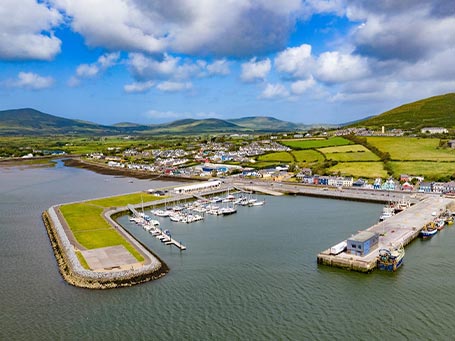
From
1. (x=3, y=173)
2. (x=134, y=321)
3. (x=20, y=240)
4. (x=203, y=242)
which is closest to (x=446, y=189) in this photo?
(x=203, y=242)

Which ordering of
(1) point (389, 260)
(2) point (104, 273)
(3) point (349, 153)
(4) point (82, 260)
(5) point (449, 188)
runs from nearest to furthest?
1. (2) point (104, 273)
2. (1) point (389, 260)
3. (4) point (82, 260)
4. (5) point (449, 188)
5. (3) point (349, 153)

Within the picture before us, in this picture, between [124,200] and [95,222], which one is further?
[124,200]

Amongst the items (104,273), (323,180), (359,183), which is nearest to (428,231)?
(359,183)

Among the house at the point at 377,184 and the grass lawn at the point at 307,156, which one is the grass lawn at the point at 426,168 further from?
the grass lawn at the point at 307,156

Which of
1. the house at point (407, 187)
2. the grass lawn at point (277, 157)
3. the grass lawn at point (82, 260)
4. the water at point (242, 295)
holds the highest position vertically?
the grass lawn at point (277, 157)

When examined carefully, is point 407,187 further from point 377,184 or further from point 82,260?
point 82,260

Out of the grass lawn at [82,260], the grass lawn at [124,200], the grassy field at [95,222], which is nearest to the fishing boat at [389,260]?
the grassy field at [95,222]

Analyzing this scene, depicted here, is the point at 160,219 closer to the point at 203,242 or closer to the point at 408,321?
the point at 203,242
